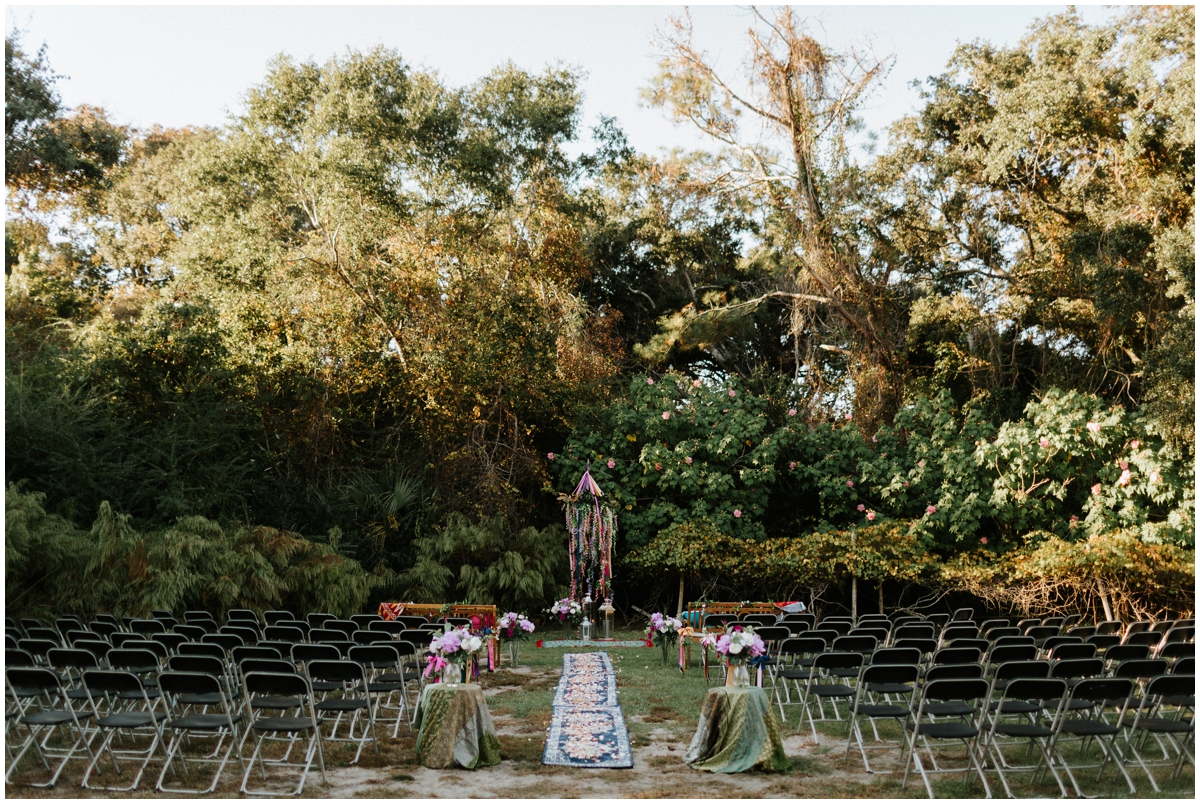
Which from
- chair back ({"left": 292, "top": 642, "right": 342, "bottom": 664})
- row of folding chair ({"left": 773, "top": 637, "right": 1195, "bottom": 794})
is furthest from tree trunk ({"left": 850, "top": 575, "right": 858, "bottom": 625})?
chair back ({"left": 292, "top": 642, "right": 342, "bottom": 664})

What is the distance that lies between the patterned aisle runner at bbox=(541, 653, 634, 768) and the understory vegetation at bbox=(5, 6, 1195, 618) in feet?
16.8

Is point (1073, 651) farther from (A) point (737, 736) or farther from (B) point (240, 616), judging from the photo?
(B) point (240, 616)

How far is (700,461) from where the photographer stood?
57.4 feet

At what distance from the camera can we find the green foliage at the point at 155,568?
1058 centimetres

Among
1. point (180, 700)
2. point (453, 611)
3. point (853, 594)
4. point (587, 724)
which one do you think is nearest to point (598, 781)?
point (587, 724)

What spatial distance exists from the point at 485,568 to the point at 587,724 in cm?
866

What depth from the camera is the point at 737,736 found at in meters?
6.06

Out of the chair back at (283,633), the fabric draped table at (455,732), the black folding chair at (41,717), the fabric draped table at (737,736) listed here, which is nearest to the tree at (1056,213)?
the fabric draped table at (737,736)

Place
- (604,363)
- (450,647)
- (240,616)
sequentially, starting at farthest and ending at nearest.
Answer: (604,363)
(240,616)
(450,647)

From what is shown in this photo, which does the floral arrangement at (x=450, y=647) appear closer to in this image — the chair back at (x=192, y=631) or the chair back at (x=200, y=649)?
the chair back at (x=200, y=649)

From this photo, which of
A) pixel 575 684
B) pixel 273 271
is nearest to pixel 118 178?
pixel 273 271

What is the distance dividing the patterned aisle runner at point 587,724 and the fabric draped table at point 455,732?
17.3 inches

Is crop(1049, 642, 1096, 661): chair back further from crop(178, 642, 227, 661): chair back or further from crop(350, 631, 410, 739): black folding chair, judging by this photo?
crop(178, 642, 227, 661): chair back

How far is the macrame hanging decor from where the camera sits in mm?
15797
